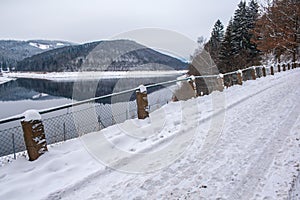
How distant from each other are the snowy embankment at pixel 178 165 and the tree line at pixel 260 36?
22166 mm

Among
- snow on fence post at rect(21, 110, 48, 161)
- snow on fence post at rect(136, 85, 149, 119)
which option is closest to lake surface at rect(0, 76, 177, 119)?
snow on fence post at rect(136, 85, 149, 119)

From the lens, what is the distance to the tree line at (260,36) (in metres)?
25.1

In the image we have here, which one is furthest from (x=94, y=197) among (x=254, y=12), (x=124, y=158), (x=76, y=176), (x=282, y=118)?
(x=254, y=12)

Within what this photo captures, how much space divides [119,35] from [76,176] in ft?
17.3

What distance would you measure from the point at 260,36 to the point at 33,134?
2874 cm

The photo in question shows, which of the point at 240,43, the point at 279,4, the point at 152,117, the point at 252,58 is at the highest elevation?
the point at 279,4

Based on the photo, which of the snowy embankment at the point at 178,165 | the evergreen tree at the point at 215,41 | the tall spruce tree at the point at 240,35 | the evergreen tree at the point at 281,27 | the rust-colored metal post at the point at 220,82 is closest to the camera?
the snowy embankment at the point at 178,165

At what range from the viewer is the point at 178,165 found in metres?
4.24

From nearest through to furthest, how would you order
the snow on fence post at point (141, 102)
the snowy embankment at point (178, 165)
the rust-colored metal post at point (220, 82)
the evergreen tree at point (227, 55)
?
the snowy embankment at point (178, 165) → the snow on fence post at point (141, 102) → the rust-colored metal post at point (220, 82) → the evergreen tree at point (227, 55)

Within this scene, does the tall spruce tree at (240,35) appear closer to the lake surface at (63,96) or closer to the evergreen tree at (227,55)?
the evergreen tree at (227,55)

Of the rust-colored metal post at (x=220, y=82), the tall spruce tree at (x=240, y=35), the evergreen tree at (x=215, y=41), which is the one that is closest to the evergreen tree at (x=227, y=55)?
the tall spruce tree at (x=240, y=35)

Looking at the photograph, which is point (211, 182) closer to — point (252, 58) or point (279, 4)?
point (279, 4)

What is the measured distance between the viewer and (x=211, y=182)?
3.60m

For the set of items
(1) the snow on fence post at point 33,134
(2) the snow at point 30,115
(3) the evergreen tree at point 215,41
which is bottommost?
(1) the snow on fence post at point 33,134
